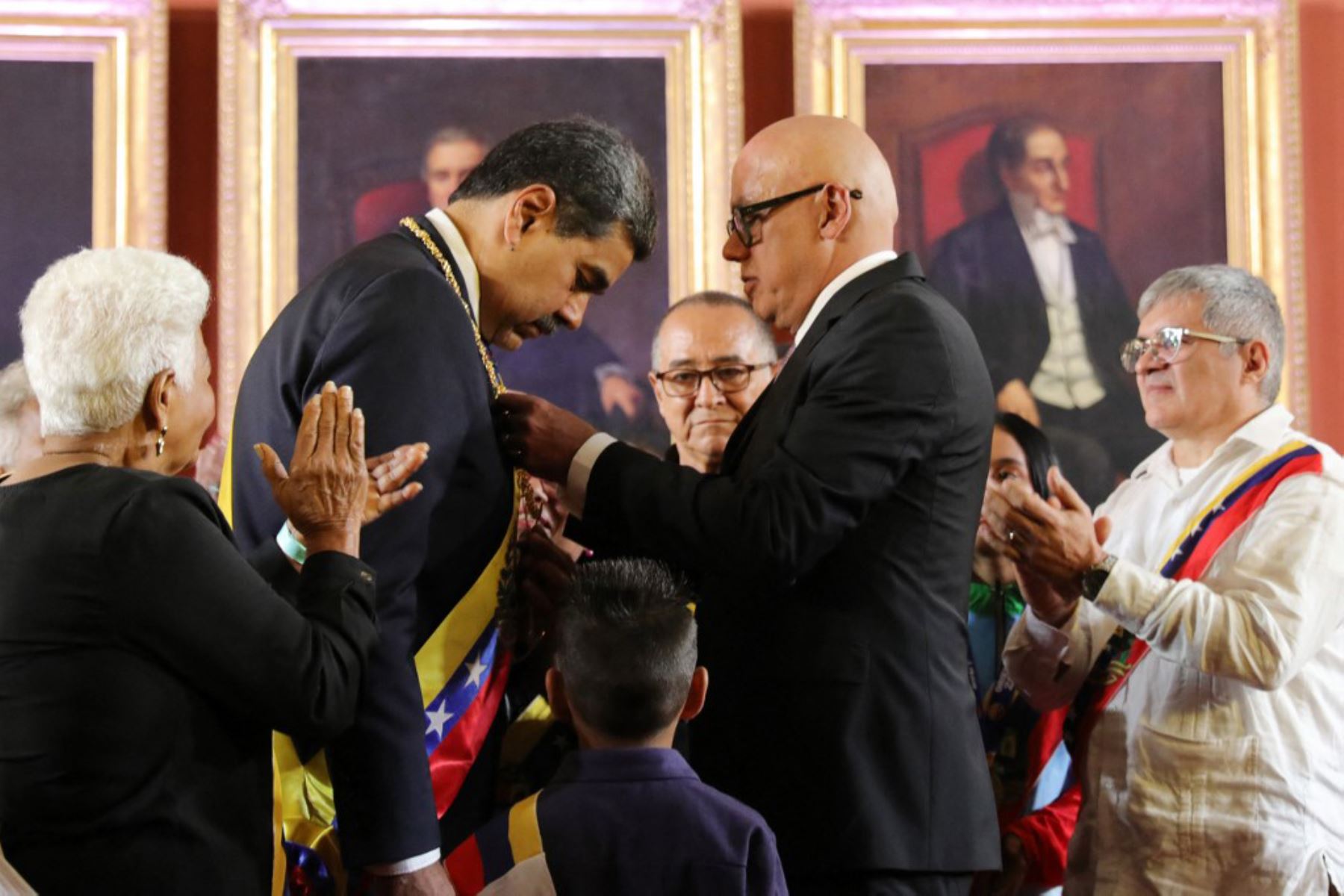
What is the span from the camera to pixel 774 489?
2.26 metres

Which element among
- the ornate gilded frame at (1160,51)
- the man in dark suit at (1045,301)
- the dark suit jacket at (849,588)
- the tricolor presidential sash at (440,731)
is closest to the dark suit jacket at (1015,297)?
the man in dark suit at (1045,301)

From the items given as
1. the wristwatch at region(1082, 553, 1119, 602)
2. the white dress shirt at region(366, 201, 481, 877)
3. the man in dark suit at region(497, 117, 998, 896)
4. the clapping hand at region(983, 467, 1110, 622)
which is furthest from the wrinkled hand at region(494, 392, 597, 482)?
the wristwatch at region(1082, 553, 1119, 602)

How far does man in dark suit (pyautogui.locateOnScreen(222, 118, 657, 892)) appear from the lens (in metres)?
2.07

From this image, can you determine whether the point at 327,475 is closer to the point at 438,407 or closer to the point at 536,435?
the point at 438,407

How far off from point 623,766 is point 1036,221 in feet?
9.51

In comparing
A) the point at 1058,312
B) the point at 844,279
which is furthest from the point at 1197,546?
the point at 1058,312

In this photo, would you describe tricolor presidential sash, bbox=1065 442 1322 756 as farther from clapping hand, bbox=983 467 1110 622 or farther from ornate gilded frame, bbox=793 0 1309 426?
ornate gilded frame, bbox=793 0 1309 426

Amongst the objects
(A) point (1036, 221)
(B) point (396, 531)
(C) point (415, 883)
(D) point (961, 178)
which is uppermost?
(D) point (961, 178)

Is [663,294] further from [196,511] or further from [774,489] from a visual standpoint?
[196,511]

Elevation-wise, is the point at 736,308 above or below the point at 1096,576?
above

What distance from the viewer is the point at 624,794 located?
193 centimetres

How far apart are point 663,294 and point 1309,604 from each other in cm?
198

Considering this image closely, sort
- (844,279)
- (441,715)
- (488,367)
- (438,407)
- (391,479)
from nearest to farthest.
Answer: (391,479) → (438,407) → (441,715) → (488,367) → (844,279)

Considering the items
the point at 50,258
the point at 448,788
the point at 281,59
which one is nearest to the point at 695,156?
the point at 281,59
